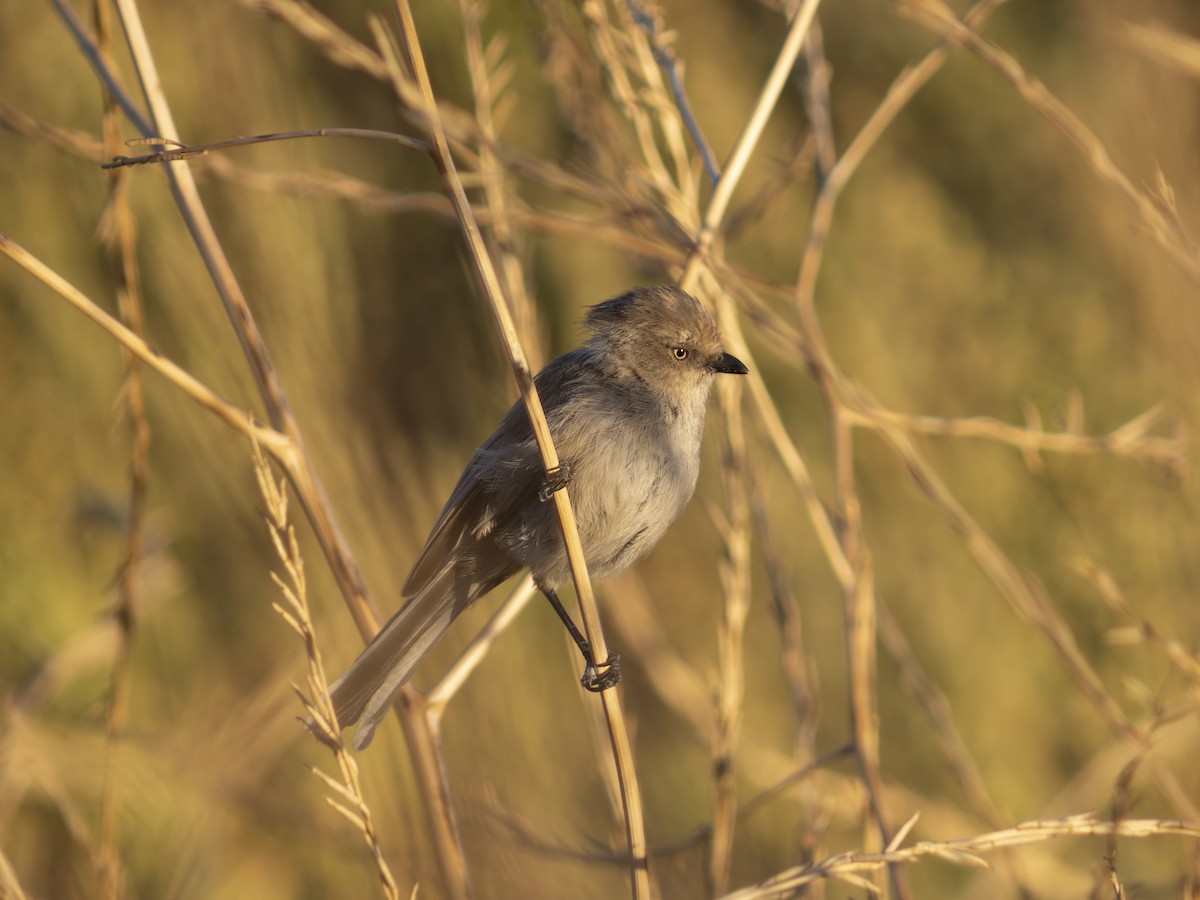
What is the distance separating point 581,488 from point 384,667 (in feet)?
2.12

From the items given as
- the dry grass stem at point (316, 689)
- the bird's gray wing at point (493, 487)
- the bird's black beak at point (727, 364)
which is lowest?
the dry grass stem at point (316, 689)

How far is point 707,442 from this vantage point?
3.89 metres

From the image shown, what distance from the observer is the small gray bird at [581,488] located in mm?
2500

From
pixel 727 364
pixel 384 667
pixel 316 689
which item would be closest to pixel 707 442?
pixel 727 364

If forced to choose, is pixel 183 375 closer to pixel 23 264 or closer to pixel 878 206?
pixel 23 264

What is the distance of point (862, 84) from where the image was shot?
569 centimetres

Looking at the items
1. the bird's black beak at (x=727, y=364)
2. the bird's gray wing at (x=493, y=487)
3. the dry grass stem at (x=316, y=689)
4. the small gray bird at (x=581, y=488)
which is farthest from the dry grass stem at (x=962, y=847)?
the bird's black beak at (x=727, y=364)

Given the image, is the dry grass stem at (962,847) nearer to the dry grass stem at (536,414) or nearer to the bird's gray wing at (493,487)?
the dry grass stem at (536,414)

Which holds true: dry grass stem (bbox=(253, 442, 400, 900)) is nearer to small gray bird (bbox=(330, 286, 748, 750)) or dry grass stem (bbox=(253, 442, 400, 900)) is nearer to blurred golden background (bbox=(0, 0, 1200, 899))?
blurred golden background (bbox=(0, 0, 1200, 899))

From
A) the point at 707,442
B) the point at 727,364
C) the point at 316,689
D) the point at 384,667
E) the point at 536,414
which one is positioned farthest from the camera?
the point at 707,442

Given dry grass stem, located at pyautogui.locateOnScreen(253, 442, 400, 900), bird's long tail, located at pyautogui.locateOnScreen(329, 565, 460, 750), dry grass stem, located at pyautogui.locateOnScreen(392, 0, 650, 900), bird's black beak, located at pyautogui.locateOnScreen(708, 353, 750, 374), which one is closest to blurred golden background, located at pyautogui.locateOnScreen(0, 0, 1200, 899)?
Answer: bird's black beak, located at pyautogui.locateOnScreen(708, 353, 750, 374)

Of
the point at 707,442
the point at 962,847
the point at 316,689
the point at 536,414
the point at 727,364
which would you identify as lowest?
the point at 962,847

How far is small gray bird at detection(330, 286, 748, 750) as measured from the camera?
250 cm

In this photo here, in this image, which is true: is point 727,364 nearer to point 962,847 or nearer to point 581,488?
point 581,488
